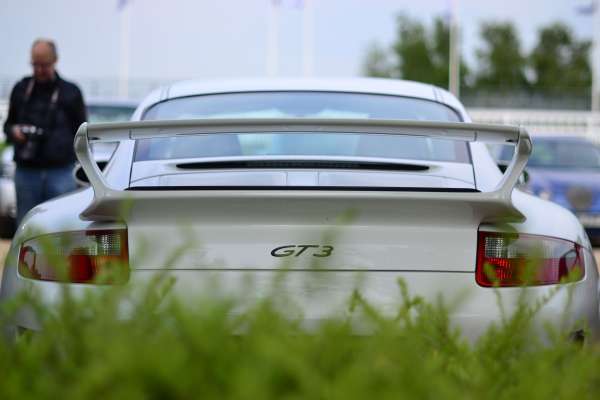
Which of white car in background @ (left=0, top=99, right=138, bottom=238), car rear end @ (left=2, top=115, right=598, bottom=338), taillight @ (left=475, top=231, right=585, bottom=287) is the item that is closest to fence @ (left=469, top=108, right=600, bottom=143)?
white car in background @ (left=0, top=99, right=138, bottom=238)

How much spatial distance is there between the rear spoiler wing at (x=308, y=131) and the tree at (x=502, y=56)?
92.2 metres

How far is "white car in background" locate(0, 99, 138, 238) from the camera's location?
12.1 metres

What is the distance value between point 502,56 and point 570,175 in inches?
3264

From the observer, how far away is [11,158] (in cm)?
1223

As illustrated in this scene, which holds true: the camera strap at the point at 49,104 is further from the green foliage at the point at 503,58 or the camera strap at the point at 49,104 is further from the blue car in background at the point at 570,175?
the green foliage at the point at 503,58

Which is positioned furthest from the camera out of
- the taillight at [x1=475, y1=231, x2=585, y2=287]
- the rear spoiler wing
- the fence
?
the fence

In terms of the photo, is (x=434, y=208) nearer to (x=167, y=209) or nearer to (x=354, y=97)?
(x=167, y=209)

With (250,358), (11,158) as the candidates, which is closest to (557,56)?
(11,158)

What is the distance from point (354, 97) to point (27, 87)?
12.5ft

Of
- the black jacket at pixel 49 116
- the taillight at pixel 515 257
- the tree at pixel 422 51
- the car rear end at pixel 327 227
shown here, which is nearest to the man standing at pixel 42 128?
the black jacket at pixel 49 116

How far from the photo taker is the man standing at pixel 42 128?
768cm

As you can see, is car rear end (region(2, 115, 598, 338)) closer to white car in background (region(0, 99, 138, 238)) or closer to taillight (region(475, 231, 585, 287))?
taillight (region(475, 231, 585, 287))

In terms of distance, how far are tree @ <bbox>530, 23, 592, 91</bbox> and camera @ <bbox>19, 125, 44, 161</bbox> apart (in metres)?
89.7

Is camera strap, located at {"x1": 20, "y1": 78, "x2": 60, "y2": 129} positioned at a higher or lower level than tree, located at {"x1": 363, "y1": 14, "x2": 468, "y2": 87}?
higher
